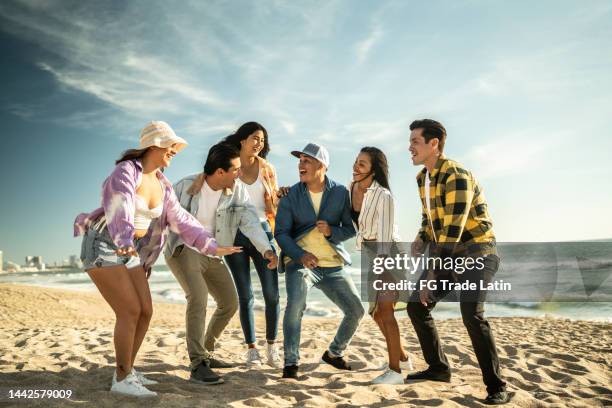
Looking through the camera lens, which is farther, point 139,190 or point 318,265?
point 318,265

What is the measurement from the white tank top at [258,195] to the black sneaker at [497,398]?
2.85m

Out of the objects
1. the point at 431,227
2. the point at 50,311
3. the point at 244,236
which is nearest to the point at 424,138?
the point at 431,227

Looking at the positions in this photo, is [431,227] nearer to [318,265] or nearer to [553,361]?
[318,265]

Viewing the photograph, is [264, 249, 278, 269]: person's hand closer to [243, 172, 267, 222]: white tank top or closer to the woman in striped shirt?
[243, 172, 267, 222]: white tank top

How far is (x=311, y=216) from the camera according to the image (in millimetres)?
4613

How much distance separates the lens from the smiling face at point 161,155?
12.2ft

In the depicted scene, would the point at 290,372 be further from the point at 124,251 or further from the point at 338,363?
the point at 124,251

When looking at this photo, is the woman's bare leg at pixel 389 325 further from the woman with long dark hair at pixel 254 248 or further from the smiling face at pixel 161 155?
the smiling face at pixel 161 155

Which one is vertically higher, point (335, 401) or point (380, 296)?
point (380, 296)

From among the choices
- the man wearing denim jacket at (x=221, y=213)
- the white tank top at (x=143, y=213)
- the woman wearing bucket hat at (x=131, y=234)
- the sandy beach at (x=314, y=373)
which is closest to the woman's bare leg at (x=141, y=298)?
the woman wearing bucket hat at (x=131, y=234)

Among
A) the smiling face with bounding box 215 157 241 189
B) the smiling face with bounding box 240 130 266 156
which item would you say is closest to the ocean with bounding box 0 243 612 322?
the smiling face with bounding box 240 130 266 156

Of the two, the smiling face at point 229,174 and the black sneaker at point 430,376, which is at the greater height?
the smiling face at point 229,174

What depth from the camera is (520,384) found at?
4.62m

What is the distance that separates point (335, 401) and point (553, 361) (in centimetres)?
334
